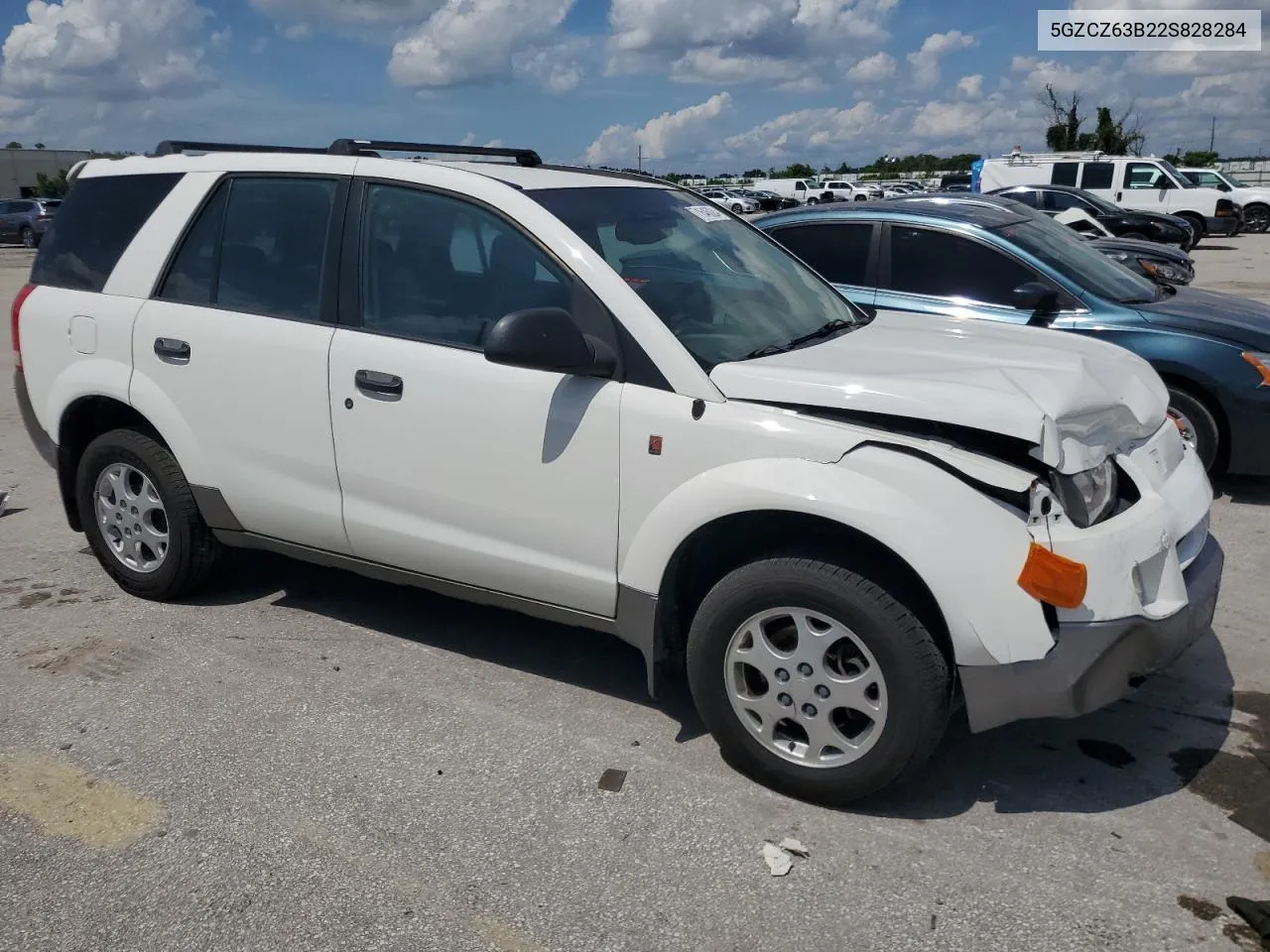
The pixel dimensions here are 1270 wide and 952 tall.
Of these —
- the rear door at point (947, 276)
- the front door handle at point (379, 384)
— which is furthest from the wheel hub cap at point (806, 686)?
the rear door at point (947, 276)

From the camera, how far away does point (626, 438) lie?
3.40m

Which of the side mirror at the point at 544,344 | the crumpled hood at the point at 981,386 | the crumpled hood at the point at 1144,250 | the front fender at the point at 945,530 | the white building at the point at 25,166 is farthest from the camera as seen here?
the white building at the point at 25,166

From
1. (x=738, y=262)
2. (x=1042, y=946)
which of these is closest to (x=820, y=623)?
(x=1042, y=946)

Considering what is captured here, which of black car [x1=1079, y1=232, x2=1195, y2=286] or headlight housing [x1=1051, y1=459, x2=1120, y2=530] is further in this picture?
Result: black car [x1=1079, y1=232, x2=1195, y2=286]

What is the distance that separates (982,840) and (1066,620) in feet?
2.25

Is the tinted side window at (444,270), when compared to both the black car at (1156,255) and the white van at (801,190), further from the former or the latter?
the white van at (801,190)

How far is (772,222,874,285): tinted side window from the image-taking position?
6742 millimetres

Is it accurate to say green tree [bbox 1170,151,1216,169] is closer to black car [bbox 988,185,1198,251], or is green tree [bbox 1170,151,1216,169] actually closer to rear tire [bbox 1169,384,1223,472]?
black car [bbox 988,185,1198,251]

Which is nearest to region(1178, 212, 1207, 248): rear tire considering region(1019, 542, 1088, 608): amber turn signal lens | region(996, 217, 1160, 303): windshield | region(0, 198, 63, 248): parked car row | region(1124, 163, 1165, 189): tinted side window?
region(1124, 163, 1165, 189): tinted side window

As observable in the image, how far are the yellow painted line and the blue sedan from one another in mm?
4218

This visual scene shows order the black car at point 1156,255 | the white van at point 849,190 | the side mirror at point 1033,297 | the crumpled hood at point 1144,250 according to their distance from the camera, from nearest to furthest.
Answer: the side mirror at point 1033,297, the black car at point 1156,255, the crumpled hood at point 1144,250, the white van at point 849,190

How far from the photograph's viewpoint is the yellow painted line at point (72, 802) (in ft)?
10.6

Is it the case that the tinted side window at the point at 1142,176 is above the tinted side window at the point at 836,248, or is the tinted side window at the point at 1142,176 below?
above

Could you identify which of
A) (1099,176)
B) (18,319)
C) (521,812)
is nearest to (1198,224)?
(1099,176)
